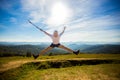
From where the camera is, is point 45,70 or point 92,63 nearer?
point 45,70

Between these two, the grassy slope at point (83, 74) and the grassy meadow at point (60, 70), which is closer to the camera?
the grassy meadow at point (60, 70)

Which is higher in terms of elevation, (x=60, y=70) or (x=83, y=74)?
(x=60, y=70)

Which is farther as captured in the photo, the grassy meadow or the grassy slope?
the grassy slope

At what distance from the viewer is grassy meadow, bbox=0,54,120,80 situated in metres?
16.1

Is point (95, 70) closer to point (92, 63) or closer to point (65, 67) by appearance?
point (92, 63)

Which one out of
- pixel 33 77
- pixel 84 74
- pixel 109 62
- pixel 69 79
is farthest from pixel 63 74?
pixel 109 62

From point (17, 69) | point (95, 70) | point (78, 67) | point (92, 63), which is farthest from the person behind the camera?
point (92, 63)

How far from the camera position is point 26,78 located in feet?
51.2

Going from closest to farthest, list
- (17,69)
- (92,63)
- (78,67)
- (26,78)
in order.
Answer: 1. (26,78)
2. (17,69)
3. (78,67)
4. (92,63)

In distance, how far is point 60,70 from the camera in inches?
787

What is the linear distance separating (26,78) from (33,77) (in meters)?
1.00

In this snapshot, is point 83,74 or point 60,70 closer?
point 83,74

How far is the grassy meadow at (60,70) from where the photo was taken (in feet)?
53.0

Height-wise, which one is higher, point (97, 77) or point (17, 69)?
point (17, 69)
